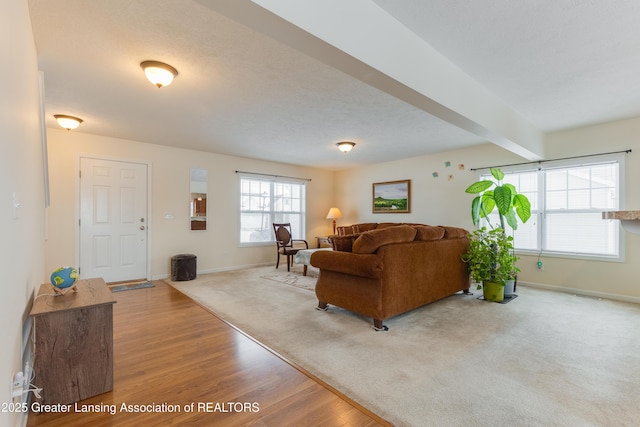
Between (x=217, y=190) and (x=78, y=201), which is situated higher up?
(x=217, y=190)

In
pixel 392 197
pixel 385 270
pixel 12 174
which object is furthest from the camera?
pixel 392 197

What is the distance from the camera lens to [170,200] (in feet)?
Result: 17.1

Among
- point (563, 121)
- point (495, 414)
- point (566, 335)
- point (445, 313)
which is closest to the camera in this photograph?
point (495, 414)

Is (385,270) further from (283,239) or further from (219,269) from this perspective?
(219,269)

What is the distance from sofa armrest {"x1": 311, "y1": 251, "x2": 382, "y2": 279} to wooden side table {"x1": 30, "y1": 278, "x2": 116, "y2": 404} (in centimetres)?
192

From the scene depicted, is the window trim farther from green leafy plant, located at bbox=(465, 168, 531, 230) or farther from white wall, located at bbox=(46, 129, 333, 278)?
green leafy plant, located at bbox=(465, 168, 531, 230)

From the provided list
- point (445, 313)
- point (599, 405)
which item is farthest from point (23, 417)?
point (445, 313)

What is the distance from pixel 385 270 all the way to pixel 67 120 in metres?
4.32

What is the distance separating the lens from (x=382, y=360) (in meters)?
2.19

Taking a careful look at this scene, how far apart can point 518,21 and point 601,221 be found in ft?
11.7

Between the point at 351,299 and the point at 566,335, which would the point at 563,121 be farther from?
the point at 351,299

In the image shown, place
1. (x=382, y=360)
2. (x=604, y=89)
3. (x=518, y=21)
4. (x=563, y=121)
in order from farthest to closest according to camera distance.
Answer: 1. (x=563, y=121)
2. (x=604, y=89)
3. (x=382, y=360)
4. (x=518, y=21)

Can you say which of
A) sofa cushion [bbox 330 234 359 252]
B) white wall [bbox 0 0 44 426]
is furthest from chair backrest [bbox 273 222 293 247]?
white wall [bbox 0 0 44 426]

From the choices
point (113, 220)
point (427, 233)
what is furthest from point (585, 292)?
point (113, 220)
